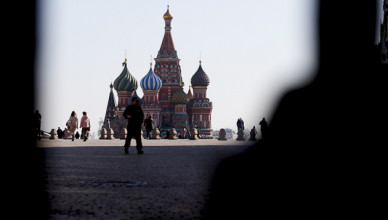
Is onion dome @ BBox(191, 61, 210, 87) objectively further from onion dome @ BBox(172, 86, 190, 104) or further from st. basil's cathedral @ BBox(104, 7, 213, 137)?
onion dome @ BBox(172, 86, 190, 104)

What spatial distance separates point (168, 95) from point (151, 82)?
5225 mm

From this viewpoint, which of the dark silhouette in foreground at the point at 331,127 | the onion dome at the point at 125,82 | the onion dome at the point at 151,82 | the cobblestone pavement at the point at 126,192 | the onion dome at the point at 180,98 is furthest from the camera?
the onion dome at the point at 125,82

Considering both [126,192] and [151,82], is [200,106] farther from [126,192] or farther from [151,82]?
[126,192]

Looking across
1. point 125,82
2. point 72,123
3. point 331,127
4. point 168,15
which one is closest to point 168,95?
point 125,82

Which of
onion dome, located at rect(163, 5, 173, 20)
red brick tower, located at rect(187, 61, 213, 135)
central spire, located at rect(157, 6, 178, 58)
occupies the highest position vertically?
onion dome, located at rect(163, 5, 173, 20)

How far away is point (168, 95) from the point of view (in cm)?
11894

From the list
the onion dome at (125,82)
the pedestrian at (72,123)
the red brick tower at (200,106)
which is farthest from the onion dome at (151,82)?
the pedestrian at (72,123)

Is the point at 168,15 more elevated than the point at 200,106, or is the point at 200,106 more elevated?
the point at 168,15

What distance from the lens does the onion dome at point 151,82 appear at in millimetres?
115162

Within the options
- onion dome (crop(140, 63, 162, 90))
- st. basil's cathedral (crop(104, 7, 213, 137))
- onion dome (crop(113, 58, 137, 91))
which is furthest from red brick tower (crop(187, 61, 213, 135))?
onion dome (crop(113, 58, 137, 91))

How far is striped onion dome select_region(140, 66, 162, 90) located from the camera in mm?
115162

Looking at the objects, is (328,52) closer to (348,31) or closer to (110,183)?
(348,31)

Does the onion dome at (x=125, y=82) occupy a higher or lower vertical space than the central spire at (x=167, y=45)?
lower

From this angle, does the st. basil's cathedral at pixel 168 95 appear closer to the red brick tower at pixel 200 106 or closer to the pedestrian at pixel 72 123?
the red brick tower at pixel 200 106
